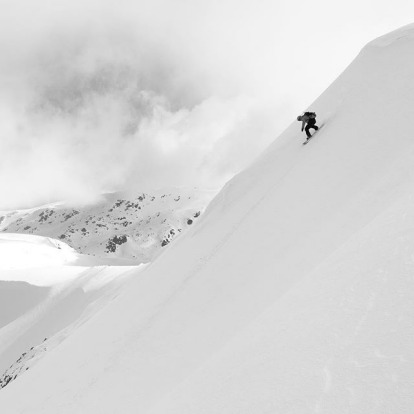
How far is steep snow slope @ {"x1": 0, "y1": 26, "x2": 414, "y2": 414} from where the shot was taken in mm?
4195

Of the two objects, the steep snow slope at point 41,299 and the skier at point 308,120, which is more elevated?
the skier at point 308,120

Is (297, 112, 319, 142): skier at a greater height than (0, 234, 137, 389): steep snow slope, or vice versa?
(297, 112, 319, 142): skier

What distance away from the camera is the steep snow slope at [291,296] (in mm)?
4195

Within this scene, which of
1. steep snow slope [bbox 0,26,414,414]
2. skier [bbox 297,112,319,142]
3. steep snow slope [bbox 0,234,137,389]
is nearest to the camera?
steep snow slope [bbox 0,26,414,414]

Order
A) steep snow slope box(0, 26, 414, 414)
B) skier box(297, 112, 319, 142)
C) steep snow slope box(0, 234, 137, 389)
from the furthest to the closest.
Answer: steep snow slope box(0, 234, 137, 389) → skier box(297, 112, 319, 142) → steep snow slope box(0, 26, 414, 414)

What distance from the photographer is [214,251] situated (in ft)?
59.4

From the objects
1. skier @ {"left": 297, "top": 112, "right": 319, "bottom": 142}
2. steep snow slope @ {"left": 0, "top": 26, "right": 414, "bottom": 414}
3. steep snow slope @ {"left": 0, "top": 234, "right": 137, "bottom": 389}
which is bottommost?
steep snow slope @ {"left": 0, "top": 234, "right": 137, "bottom": 389}

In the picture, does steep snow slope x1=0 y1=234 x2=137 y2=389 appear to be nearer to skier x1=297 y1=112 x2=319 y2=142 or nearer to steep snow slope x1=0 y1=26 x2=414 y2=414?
steep snow slope x1=0 y1=26 x2=414 y2=414

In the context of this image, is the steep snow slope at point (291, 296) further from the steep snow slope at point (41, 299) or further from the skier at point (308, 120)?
the steep snow slope at point (41, 299)

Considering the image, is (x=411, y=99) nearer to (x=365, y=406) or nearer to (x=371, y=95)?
(x=371, y=95)

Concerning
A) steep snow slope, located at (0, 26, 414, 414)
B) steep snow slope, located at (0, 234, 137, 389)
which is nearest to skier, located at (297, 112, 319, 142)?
steep snow slope, located at (0, 26, 414, 414)

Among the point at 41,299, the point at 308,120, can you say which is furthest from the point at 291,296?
the point at 41,299

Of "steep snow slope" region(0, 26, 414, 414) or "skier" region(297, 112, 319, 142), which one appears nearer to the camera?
"steep snow slope" region(0, 26, 414, 414)

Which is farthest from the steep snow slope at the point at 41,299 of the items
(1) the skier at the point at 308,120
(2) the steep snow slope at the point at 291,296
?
(1) the skier at the point at 308,120
